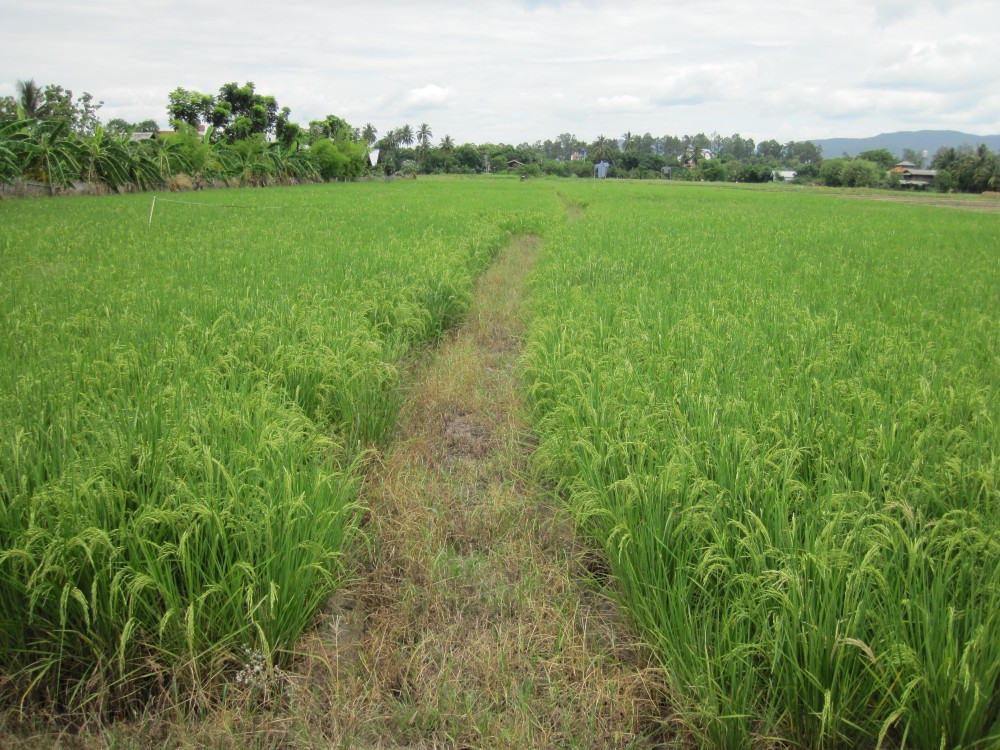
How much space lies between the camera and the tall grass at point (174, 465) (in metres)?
1.92

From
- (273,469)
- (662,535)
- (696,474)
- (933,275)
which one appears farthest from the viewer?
(933,275)

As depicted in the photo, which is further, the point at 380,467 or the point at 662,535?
the point at 380,467

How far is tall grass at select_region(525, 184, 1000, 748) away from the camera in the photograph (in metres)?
1.66

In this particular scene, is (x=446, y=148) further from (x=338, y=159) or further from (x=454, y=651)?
(x=454, y=651)

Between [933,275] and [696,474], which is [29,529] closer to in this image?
[696,474]

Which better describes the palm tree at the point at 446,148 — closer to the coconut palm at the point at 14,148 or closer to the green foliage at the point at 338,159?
the green foliage at the point at 338,159

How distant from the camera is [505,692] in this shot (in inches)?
77.4

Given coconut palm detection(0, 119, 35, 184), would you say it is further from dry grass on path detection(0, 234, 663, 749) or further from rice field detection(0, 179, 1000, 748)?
dry grass on path detection(0, 234, 663, 749)

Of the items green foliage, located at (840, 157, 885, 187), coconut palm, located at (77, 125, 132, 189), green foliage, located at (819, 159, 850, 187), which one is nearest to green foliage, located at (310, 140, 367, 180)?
coconut palm, located at (77, 125, 132, 189)

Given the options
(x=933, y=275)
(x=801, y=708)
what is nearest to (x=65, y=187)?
(x=933, y=275)

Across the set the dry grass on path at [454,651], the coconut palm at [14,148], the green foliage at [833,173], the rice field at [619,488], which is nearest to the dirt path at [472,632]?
the dry grass on path at [454,651]

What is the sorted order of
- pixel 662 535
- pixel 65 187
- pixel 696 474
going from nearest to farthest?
1. pixel 662 535
2. pixel 696 474
3. pixel 65 187

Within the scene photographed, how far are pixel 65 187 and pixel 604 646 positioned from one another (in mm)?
20610

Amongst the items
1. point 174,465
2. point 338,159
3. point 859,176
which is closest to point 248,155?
point 338,159
